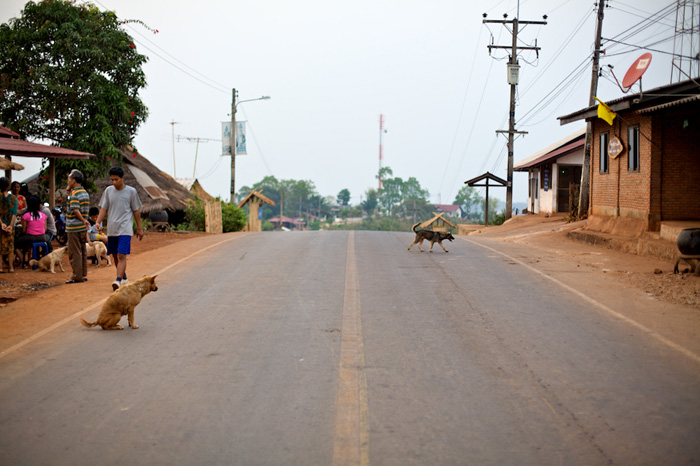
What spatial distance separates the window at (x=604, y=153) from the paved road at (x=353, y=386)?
1270 cm

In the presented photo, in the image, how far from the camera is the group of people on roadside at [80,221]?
10.4 meters

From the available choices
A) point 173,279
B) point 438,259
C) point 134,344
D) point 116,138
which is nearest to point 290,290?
point 173,279

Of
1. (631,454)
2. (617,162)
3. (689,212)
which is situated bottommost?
(631,454)

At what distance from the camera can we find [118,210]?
10.4 metres

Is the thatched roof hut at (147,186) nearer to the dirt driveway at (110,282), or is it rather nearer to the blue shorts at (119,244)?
the dirt driveway at (110,282)

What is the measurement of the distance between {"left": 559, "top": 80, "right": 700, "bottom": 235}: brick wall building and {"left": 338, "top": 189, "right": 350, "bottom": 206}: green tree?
339 feet

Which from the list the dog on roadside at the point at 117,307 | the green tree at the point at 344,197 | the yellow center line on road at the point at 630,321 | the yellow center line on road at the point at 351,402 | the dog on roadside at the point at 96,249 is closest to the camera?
the yellow center line on road at the point at 351,402

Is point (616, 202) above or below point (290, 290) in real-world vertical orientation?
above

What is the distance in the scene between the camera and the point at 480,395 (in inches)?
213

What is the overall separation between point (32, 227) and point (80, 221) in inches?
137

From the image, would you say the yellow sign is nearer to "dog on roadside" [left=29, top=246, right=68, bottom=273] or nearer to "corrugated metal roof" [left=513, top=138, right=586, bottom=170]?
"corrugated metal roof" [left=513, top=138, right=586, bottom=170]

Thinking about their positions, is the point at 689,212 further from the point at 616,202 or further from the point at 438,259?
the point at 438,259

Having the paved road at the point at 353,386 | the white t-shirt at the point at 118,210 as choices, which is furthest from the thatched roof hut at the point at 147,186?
the paved road at the point at 353,386

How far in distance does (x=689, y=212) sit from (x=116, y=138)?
62.2 ft
